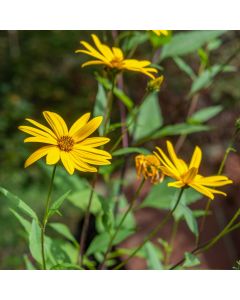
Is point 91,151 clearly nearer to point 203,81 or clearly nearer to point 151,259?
point 151,259

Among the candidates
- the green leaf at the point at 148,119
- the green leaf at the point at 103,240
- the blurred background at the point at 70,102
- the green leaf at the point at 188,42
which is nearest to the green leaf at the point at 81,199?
the green leaf at the point at 103,240

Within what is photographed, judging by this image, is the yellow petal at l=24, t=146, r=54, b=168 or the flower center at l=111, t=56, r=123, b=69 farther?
the flower center at l=111, t=56, r=123, b=69

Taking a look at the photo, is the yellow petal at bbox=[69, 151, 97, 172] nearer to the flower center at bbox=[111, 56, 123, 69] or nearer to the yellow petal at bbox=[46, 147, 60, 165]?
the yellow petal at bbox=[46, 147, 60, 165]

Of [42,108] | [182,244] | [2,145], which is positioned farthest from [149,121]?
[42,108]

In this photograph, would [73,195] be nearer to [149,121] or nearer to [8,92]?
[149,121]

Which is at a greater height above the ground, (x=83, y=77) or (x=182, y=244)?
(x=83, y=77)

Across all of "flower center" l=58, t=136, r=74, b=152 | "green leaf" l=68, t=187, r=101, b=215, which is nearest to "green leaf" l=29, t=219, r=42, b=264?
"flower center" l=58, t=136, r=74, b=152
